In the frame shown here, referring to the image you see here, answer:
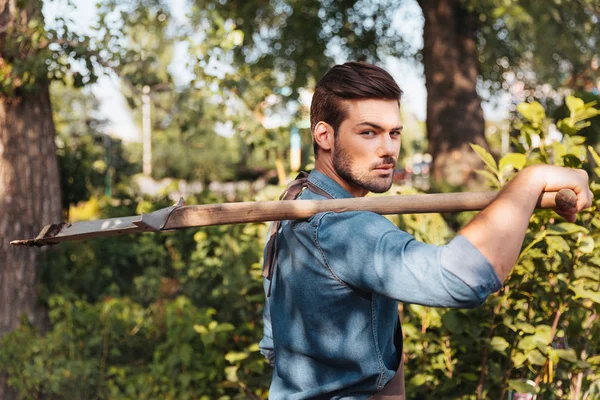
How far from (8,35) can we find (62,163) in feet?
6.91

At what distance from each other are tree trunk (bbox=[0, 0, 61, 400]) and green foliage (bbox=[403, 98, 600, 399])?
3.49 m

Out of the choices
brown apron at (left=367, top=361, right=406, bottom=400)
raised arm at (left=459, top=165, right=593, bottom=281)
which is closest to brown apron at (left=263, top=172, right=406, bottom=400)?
brown apron at (left=367, top=361, right=406, bottom=400)

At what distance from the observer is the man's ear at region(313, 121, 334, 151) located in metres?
1.88

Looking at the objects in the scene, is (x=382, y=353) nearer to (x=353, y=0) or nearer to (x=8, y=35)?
(x=8, y=35)

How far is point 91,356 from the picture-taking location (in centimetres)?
508

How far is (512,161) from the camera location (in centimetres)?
302

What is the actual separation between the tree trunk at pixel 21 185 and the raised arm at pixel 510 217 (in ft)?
16.0

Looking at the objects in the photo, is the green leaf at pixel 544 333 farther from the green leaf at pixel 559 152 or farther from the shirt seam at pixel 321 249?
the shirt seam at pixel 321 249

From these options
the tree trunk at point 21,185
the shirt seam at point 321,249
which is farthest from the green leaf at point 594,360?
the tree trunk at point 21,185

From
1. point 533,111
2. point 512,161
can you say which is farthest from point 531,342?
point 533,111

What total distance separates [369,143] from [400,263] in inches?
18.3

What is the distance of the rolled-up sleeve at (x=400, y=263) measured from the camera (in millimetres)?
1366

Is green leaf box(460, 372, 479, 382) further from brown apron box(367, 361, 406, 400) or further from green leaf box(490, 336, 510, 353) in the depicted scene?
brown apron box(367, 361, 406, 400)

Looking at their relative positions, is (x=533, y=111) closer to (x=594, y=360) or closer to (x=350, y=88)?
(x=594, y=360)
